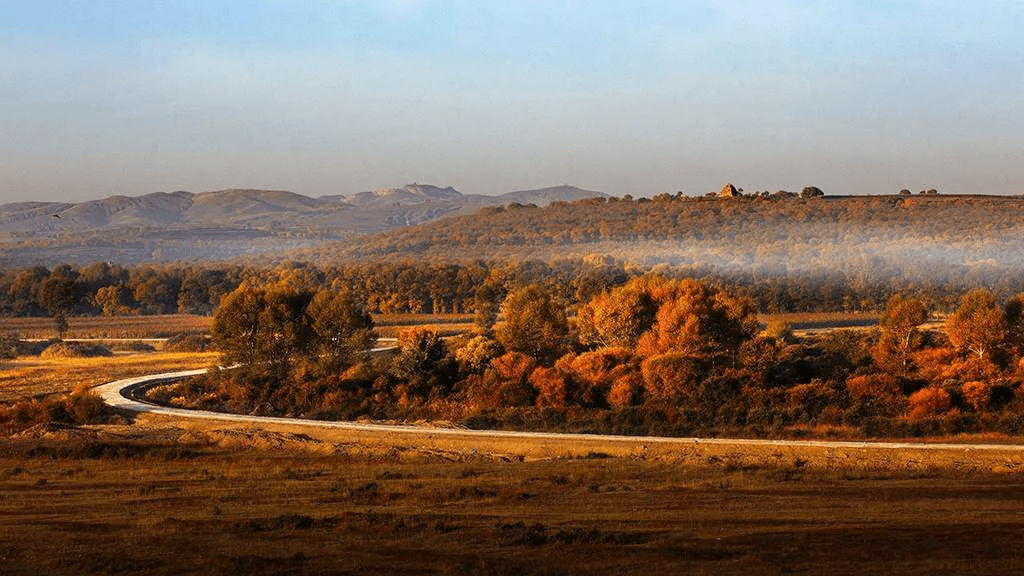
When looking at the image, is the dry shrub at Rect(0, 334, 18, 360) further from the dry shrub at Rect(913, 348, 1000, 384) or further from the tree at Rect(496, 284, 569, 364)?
the dry shrub at Rect(913, 348, 1000, 384)

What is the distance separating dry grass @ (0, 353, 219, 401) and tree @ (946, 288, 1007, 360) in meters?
39.2

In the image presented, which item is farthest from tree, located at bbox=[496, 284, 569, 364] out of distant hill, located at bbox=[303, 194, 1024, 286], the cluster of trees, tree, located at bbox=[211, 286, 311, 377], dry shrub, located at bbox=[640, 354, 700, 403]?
distant hill, located at bbox=[303, 194, 1024, 286]

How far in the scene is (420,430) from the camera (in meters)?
37.4

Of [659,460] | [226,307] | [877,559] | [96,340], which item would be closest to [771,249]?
[96,340]

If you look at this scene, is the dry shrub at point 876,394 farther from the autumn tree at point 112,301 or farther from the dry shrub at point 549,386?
the autumn tree at point 112,301

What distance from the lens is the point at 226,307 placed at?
5544 cm

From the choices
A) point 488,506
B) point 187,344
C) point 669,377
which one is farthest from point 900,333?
point 187,344

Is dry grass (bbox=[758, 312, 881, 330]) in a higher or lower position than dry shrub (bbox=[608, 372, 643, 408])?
lower

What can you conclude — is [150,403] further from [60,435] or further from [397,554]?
[397,554]

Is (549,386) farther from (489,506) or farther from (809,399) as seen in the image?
(489,506)

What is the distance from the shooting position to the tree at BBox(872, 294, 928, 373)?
52.0 m

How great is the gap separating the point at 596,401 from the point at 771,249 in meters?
83.0

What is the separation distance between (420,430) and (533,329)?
18149mm

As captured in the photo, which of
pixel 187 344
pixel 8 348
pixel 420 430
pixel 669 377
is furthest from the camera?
pixel 187 344
